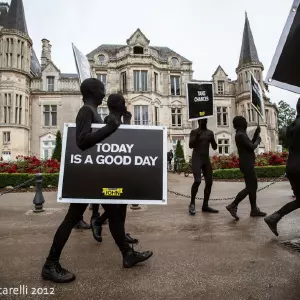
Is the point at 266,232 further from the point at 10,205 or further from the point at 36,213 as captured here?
the point at 10,205

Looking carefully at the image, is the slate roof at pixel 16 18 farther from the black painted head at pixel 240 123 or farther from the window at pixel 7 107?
the black painted head at pixel 240 123

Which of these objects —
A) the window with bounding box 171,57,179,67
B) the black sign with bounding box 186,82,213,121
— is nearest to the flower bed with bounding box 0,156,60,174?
the black sign with bounding box 186,82,213,121

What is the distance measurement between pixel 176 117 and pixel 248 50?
12141 mm

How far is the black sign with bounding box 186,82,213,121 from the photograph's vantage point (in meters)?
5.72

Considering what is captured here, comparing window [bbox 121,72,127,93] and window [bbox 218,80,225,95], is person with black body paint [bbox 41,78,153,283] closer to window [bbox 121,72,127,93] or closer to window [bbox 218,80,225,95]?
window [bbox 121,72,127,93]

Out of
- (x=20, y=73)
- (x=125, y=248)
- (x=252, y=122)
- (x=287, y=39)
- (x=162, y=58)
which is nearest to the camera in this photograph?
(x=287, y=39)

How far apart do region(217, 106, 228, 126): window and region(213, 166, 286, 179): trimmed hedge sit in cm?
1798

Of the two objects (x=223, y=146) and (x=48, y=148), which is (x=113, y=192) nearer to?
(x=48, y=148)

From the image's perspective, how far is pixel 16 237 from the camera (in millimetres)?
4098

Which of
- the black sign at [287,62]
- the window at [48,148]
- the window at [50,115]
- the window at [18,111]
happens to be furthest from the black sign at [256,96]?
the window at [50,115]

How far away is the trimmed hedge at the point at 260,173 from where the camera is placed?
539 inches

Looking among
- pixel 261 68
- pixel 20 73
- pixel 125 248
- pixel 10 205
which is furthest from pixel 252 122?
pixel 125 248

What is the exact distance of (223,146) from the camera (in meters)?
30.9

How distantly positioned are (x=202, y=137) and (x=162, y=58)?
2849 cm
